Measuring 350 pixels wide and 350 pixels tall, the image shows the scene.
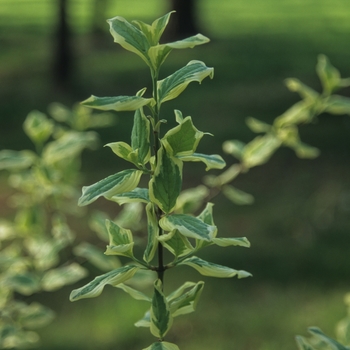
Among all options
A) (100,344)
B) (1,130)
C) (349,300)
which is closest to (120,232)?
(349,300)

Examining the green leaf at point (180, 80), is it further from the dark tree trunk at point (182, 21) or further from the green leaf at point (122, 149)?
the dark tree trunk at point (182, 21)

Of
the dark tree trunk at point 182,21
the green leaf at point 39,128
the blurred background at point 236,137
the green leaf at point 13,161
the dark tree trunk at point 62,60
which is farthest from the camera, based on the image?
the dark tree trunk at point 182,21

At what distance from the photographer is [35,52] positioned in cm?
747

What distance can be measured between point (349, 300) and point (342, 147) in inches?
155

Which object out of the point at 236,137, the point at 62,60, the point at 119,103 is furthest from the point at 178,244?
the point at 62,60

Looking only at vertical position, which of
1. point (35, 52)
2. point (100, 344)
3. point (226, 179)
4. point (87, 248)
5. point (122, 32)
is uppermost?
point (122, 32)

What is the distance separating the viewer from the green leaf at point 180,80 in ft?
1.96

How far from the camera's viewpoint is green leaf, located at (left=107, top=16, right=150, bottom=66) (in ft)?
1.99

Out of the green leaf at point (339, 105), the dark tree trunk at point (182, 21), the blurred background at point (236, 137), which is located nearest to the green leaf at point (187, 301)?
the green leaf at point (339, 105)

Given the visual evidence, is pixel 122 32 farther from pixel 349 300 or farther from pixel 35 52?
pixel 35 52

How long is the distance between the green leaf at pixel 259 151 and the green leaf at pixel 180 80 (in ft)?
2.33

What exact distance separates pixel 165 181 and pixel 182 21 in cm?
770

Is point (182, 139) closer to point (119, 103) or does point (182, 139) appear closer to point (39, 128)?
point (119, 103)

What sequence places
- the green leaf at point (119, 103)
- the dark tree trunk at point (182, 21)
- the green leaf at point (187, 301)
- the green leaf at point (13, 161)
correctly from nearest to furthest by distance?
1. the green leaf at point (119, 103)
2. the green leaf at point (187, 301)
3. the green leaf at point (13, 161)
4. the dark tree trunk at point (182, 21)
